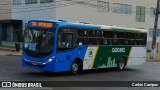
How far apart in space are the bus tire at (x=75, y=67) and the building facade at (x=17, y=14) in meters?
27.7

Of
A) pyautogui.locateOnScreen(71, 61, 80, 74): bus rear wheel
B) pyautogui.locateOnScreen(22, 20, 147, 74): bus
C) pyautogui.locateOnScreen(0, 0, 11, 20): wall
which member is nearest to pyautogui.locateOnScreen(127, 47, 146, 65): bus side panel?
pyautogui.locateOnScreen(22, 20, 147, 74): bus

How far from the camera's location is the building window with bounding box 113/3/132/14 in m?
59.9

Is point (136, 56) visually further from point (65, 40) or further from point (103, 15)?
point (103, 15)

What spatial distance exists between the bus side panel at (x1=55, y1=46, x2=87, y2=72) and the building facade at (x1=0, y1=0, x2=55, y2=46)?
27.9 meters

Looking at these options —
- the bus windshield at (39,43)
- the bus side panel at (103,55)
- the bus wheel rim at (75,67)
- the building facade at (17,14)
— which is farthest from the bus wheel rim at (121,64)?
the building facade at (17,14)

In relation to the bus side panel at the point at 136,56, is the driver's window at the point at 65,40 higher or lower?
higher

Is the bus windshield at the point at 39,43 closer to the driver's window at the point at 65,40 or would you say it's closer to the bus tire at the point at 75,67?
the driver's window at the point at 65,40

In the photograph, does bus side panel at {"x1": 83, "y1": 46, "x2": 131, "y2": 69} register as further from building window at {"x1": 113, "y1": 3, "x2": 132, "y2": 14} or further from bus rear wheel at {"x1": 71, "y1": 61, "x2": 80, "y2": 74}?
building window at {"x1": 113, "y1": 3, "x2": 132, "y2": 14}

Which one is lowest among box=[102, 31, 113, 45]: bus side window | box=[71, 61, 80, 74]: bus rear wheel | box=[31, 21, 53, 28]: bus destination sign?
box=[71, 61, 80, 74]: bus rear wheel

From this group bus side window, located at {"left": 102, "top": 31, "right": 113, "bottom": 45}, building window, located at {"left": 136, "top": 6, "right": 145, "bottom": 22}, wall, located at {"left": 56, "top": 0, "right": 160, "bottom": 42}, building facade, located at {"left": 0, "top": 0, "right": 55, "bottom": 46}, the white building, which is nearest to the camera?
bus side window, located at {"left": 102, "top": 31, "right": 113, "bottom": 45}

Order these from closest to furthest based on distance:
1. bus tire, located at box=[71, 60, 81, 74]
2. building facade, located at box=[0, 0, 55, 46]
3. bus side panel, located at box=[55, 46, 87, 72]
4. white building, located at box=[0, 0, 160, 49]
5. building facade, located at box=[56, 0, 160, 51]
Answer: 1. bus side panel, located at box=[55, 46, 87, 72]
2. bus tire, located at box=[71, 60, 81, 74]
3. white building, located at box=[0, 0, 160, 49]
4. building facade, located at box=[0, 0, 55, 46]
5. building facade, located at box=[56, 0, 160, 51]

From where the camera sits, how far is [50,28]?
19406 millimetres

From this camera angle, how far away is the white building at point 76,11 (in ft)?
163

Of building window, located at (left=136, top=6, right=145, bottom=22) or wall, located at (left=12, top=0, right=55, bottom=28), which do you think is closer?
wall, located at (left=12, top=0, right=55, bottom=28)
